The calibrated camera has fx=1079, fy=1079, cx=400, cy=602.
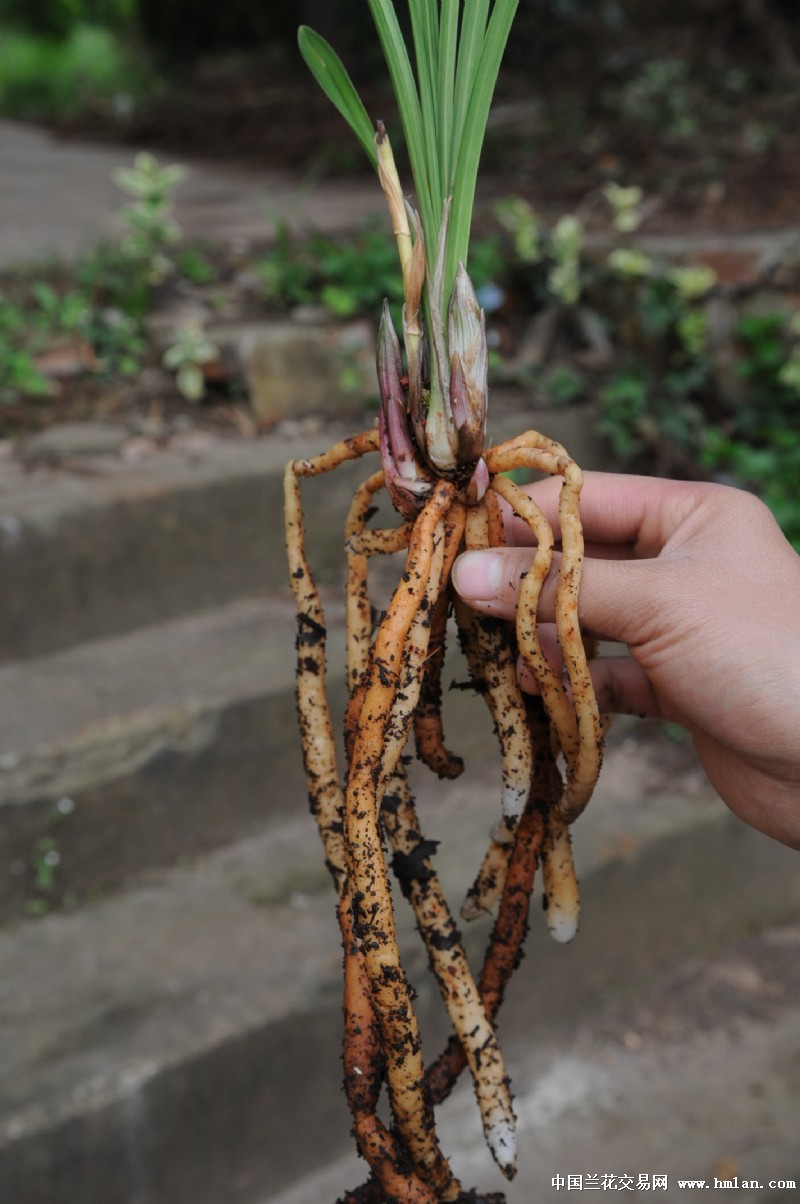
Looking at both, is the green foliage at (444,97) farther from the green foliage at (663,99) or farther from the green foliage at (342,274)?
the green foliage at (663,99)

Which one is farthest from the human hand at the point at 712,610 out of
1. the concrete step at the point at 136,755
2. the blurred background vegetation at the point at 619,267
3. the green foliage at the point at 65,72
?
the green foliage at the point at 65,72

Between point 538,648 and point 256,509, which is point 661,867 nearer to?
point 256,509

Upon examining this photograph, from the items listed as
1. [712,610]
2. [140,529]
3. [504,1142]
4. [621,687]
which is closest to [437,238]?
[712,610]

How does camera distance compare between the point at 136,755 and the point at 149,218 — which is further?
the point at 149,218

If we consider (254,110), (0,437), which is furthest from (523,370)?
(254,110)

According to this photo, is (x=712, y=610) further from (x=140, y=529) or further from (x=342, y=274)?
(x=342, y=274)

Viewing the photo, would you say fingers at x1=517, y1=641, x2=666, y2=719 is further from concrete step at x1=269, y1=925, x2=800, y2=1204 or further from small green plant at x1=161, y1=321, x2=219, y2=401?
small green plant at x1=161, y1=321, x2=219, y2=401
